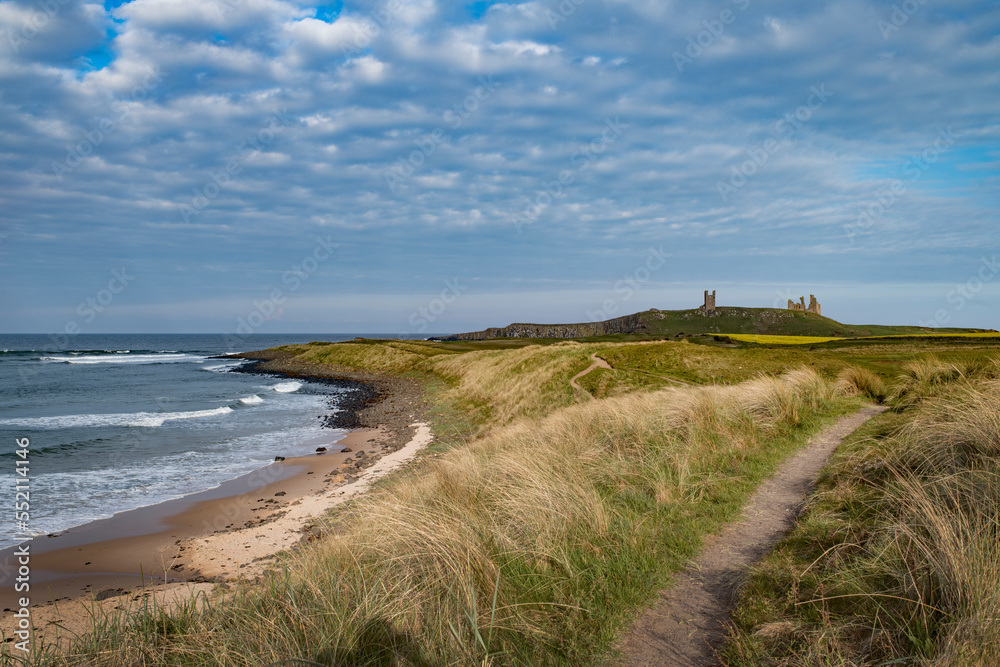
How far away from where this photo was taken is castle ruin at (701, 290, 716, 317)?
87.9 meters

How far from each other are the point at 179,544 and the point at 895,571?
40.0ft

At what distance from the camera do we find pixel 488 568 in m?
4.74

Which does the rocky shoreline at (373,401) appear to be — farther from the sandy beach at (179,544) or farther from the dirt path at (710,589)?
the dirt path at (710,589)

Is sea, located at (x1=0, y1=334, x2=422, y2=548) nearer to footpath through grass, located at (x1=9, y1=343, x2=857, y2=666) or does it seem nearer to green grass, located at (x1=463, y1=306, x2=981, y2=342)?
footpath through grass, located at (x1=9, y1=343, x2=857, y2=666)

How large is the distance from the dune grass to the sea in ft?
47.6

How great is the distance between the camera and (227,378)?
53.0 meters

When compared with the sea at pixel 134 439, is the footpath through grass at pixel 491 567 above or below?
above

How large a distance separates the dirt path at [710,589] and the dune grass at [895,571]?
23 centimetres

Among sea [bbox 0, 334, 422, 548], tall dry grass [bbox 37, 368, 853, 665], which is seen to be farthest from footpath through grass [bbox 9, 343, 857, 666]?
sea [bbox 0, 334, 422, 548]

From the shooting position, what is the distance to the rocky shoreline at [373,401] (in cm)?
2376

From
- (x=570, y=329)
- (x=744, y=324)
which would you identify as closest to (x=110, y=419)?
(x=744, y=324)

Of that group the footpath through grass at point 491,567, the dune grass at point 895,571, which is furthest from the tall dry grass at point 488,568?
the dune grass at point 895,571

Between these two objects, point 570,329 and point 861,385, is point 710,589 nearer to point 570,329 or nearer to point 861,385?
point 861,385

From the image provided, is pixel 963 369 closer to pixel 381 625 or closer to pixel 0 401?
pixel 381 625
